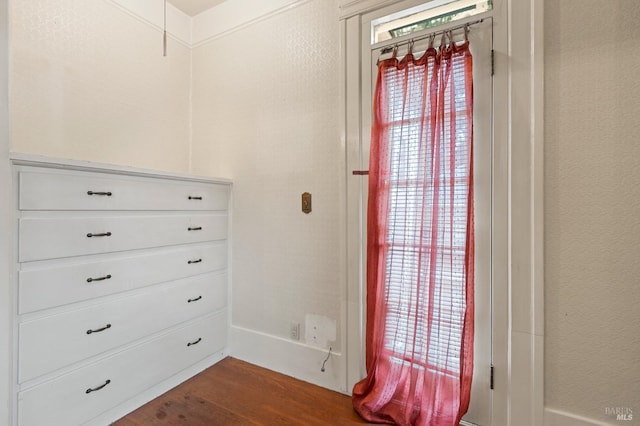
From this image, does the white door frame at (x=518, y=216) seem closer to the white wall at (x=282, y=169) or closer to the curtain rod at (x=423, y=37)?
the curtain rod at (x=423, y=37)

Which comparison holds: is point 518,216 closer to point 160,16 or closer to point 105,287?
point 105,287

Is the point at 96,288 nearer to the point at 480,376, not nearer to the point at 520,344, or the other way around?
the point at 480,376

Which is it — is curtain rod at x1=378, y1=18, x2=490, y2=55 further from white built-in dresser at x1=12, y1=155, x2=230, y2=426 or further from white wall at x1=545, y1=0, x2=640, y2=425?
white built-in dresser at x1=12, y1=155, x2=230, y2=426

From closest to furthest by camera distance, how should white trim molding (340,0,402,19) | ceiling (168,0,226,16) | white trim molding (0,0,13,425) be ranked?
white trim molding (0,0,13,425) < white trim molding (340,0,402,19) < ceiling (168,0,226,16)

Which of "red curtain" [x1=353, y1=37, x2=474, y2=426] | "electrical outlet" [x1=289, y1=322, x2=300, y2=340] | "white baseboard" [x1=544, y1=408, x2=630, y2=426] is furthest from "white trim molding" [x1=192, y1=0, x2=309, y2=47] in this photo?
"white baseboard" [x1=544, y1=408, x2=630, y2=426]

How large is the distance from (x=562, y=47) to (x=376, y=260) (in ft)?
4.15

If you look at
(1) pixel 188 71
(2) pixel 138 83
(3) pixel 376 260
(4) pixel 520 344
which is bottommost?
(4) pixel 520 344

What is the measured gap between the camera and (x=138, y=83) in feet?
7.29

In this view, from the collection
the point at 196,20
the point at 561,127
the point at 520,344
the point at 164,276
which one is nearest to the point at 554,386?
the point at 520,344

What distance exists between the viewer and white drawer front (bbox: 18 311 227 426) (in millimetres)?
1257

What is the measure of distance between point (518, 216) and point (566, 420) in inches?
35.0

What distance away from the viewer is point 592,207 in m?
1.25

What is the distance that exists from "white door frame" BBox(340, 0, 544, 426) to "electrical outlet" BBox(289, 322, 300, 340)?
3.67ft

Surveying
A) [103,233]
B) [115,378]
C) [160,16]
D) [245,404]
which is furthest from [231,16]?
[245,404]
